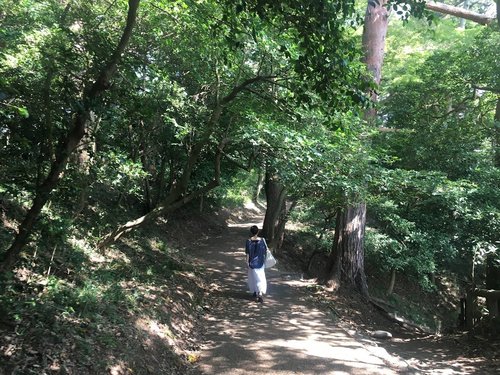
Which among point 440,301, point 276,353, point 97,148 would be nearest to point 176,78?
point 97,148

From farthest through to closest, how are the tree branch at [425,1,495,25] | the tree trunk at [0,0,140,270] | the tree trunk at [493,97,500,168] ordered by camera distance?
the tree trunk at [493,97,500,168] → the tree branch at [425,1,495,25] → the tree trunk at [0,0,140,270]

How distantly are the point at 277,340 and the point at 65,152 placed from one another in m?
4.26

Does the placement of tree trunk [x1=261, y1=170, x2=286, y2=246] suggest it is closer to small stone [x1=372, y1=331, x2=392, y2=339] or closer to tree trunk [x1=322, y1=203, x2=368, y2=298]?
tree trunk [x1=322, y1=203, x2=368, y2=298]

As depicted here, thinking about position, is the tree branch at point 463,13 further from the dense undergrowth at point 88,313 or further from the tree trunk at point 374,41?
the dense undergrowth at point 88,313

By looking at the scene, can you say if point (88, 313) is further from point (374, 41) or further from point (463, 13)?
point (463, 13)

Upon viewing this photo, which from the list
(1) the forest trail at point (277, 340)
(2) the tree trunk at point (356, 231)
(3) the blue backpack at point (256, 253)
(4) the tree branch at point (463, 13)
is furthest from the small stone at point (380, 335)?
(4) the tree branch at point (463, 13)

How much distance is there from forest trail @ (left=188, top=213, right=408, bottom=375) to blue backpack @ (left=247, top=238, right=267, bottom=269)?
856mm

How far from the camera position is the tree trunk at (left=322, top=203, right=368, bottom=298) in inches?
437

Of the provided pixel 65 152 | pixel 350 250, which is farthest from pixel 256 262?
pixel 65 152

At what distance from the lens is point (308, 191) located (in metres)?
9.41

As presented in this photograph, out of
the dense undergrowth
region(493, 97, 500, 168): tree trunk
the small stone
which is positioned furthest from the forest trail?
region(493, 97, 500, 168): tree trunk

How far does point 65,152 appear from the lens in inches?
165

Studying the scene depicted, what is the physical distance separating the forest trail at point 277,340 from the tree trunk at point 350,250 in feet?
5.15

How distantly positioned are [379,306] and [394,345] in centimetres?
277
